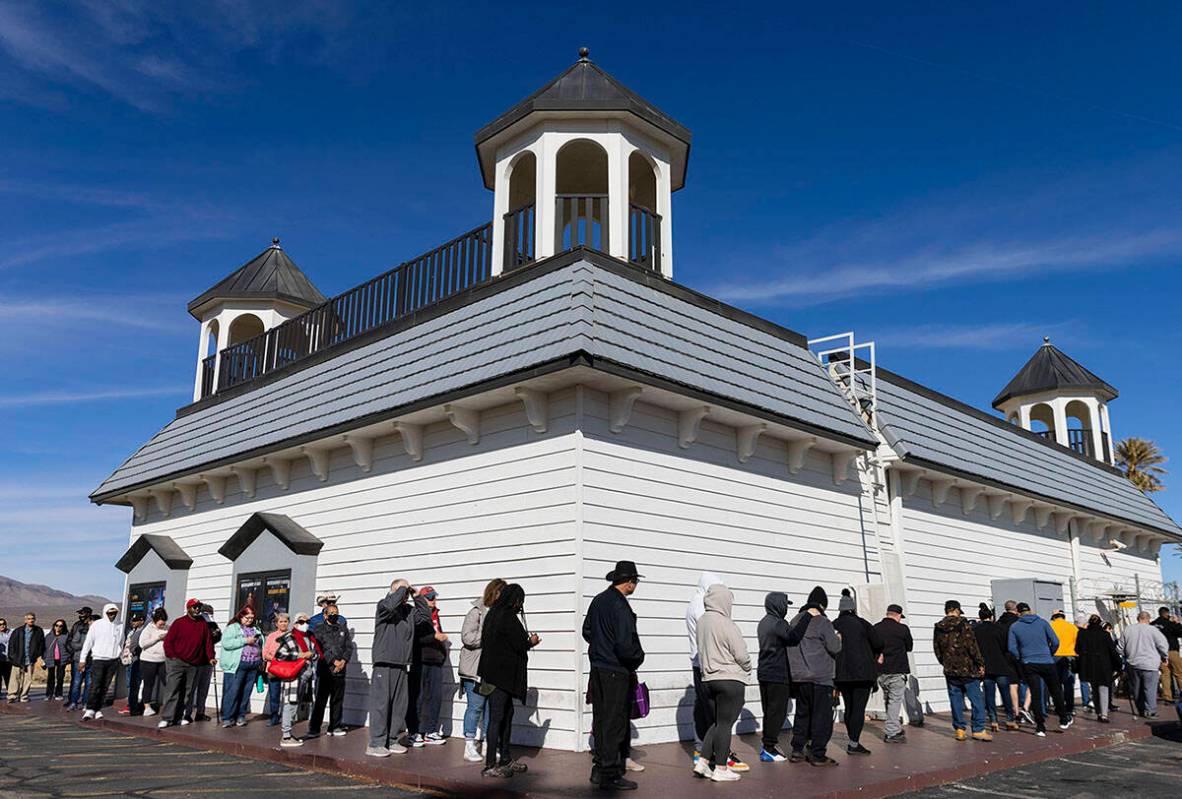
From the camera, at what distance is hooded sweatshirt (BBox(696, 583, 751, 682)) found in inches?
308

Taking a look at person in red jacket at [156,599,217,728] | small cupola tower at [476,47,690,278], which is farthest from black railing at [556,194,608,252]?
person in red jacket at [156,599,217,728]

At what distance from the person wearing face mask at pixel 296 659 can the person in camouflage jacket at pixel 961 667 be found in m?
7.67

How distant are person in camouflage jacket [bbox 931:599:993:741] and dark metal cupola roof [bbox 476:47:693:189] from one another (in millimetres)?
7674

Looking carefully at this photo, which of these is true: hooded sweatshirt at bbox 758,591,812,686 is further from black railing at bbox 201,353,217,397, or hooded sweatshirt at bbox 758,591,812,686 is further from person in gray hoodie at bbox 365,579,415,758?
black railing at bbox 201,353,217,397

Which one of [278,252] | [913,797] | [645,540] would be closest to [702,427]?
[645,540]

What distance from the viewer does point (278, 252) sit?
2077 centimetres

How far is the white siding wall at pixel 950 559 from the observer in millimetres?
14016

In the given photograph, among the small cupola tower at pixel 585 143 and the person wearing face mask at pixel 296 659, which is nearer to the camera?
the person wearing face mask at pixel 296 659

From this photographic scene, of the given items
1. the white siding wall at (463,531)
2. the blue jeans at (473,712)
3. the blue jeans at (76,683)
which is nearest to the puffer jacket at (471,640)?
the blue jeans at (473,712)

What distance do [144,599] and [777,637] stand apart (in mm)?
12546

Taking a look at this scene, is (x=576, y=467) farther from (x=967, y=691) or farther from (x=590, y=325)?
(x=967, y=691)

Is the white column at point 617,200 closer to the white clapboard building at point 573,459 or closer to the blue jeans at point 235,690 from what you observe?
the white clapboard building at point 573,459

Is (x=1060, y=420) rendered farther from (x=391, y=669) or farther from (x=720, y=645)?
(x=391, y=669)

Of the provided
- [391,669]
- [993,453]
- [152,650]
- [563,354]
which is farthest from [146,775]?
[993,453]
